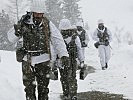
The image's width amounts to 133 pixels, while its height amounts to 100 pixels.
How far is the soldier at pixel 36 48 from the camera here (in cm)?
670

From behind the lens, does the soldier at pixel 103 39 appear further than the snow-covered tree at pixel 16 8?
No

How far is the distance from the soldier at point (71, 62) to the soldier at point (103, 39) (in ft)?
20.7

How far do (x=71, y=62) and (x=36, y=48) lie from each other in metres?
2.14

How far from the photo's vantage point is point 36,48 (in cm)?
678

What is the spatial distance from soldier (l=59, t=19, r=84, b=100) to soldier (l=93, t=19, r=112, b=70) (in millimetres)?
6295

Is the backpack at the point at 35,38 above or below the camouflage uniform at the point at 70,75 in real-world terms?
above

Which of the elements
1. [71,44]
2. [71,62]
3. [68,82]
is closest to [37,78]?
[68,82]

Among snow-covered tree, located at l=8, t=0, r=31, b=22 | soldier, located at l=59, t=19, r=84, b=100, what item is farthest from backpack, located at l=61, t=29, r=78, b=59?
snow-covered tree, located at l=8, t=0, r=31, b=22

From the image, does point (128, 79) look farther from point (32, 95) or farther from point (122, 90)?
point (32, 95)

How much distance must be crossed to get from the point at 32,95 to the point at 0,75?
3.13 metres

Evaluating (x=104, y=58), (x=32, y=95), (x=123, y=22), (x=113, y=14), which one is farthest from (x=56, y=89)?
(x=113, y=14)

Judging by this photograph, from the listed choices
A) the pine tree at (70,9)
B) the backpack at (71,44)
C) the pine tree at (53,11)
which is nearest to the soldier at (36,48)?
the backpack at (71,44)

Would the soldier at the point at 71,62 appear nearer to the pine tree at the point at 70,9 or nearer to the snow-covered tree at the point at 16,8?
the pine tree at the point at 70,9

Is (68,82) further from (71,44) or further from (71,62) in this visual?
(71,44)
